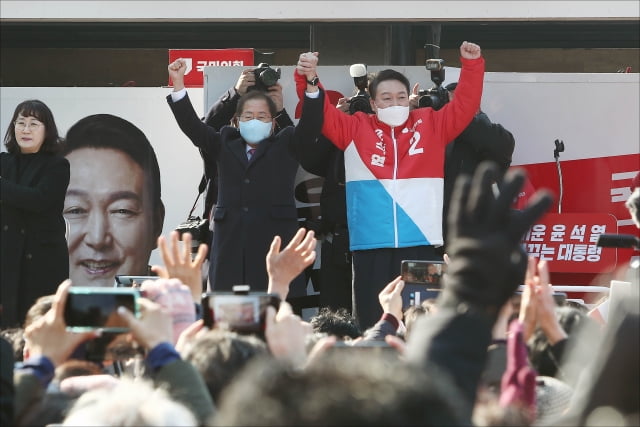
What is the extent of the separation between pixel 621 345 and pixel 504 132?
476 cm

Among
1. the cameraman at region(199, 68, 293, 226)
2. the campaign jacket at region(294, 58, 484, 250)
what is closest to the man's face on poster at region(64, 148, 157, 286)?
the cameraman at region(199, 68, 293, 226)

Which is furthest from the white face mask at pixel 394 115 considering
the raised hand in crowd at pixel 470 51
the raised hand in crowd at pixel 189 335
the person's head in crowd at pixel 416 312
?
the raised hand in crowd at pixel 189 335

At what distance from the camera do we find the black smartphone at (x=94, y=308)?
2.98 metres

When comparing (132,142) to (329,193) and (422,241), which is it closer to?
(329,193)

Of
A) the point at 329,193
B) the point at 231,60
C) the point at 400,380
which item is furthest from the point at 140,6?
the point at 400,380

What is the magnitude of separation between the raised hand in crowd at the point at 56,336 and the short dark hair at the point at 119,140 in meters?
5.31

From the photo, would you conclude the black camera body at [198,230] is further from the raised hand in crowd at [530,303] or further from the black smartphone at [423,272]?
the raised hand in crowd at [530,303]

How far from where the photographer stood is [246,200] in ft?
22.0

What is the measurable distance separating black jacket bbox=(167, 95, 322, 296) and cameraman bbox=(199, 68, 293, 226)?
0.37 metres

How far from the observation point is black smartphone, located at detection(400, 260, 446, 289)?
5066mm

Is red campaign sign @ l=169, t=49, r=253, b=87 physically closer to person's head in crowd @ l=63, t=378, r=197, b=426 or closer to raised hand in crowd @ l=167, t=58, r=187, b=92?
raised hand in crowd @ l=167, t=58, r=187, b=92

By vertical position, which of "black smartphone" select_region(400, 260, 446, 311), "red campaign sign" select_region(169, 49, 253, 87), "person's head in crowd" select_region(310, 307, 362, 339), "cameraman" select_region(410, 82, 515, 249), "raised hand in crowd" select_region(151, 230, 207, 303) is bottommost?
"person's head in crowd" select_region(310, 307, 362, 339)

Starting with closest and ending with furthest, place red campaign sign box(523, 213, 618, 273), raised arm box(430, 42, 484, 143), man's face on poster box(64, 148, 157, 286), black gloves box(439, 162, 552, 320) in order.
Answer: black gloves box(439, 162, 552, 320)
raised arm box(430, 42, 484, 143)
red campaign sign box(523, 213, 618, 273)
man's face on poster box(64, 148, 157, 286)

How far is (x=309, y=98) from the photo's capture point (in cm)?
647
